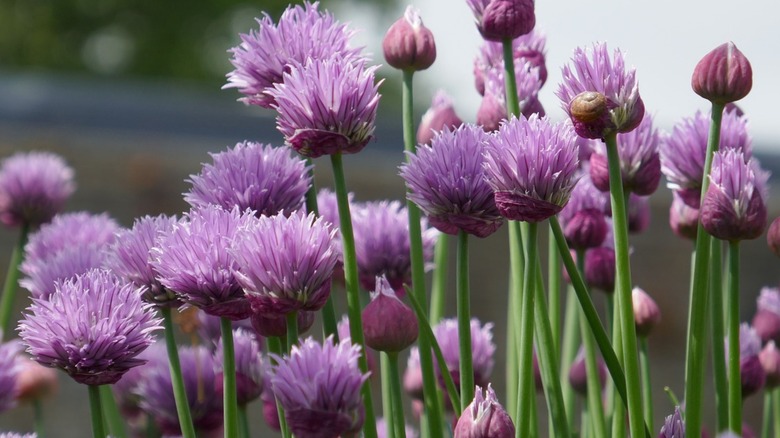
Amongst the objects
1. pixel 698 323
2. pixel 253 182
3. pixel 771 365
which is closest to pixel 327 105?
pixel 253 182

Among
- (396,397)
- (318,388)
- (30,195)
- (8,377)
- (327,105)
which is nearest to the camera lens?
(318,388)

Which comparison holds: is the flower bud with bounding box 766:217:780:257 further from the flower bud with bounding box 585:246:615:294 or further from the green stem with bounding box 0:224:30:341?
the green stem with bounding box 0:224:30:341

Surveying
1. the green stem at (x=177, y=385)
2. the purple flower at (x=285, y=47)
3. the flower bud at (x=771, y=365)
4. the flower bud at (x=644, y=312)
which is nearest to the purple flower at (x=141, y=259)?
the green stem at (x=177, y=385)

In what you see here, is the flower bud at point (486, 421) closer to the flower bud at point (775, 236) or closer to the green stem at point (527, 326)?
the green stem at point (527, 326)

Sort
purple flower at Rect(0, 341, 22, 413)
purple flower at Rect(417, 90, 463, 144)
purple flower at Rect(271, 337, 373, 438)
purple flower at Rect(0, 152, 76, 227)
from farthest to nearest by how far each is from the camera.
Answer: purple flower at Rect(0, 152, 76, 227), purple flower at Rect(417, 90, 463, 144), purple flower at Rect(0, 341, 22, 413), purple flower at Rect(271, 337, 373, 438)

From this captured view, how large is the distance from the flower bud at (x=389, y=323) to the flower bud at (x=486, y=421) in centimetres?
11

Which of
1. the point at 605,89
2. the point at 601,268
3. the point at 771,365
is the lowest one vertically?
the point at 771,365

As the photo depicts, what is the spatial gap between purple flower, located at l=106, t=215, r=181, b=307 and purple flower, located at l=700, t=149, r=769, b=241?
14.1 inches

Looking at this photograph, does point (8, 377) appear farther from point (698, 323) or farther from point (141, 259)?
point (698, 323)

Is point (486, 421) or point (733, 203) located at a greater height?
point (733, 203)

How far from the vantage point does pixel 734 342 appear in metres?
0.78

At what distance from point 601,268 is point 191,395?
15.3 inches

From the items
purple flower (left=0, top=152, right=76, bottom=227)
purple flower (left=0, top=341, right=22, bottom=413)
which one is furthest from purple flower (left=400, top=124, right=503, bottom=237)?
purple flower (left=0, top=152, right=76, bottom=227)

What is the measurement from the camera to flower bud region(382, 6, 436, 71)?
35.1 inches
